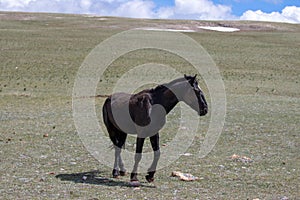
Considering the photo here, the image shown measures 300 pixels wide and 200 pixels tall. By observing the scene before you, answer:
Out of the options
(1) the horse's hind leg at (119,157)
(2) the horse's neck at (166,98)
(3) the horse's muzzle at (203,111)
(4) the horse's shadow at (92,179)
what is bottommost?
(4) the horse's shadow at (92,179)

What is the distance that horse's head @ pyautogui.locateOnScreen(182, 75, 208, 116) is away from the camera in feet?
36.7

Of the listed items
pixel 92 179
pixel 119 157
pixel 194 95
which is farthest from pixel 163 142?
pixel 194 95

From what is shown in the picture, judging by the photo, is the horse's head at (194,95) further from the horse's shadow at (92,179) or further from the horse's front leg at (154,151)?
the horse's shadow at (92,179)

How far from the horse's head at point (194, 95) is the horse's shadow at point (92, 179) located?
80.0 inches

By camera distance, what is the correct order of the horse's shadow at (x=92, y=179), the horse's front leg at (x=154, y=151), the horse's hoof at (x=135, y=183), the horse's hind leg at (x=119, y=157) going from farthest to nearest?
the horse's hind leg at (x=119, y=157) < the horse's shadow at (x=92, y=179) < the horse's front leg at (x=154, y=151) < the horse's hoof at (x=135, y=183)

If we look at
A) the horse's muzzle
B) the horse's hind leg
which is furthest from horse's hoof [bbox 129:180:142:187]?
the horse's muzzle

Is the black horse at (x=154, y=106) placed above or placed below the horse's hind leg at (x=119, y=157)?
above

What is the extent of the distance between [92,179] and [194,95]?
3.13m

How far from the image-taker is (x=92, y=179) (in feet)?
39.8

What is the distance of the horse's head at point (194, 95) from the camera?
36.7ft

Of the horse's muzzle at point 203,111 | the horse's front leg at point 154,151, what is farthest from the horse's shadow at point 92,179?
the horse's muzzle at point 203,111

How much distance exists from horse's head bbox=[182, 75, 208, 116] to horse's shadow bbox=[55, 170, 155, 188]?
6.67ft

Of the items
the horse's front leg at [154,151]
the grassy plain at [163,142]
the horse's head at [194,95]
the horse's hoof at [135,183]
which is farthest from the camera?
the horse's front leg at [154,151]

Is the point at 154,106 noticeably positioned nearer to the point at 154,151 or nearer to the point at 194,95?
the point at 194,95
